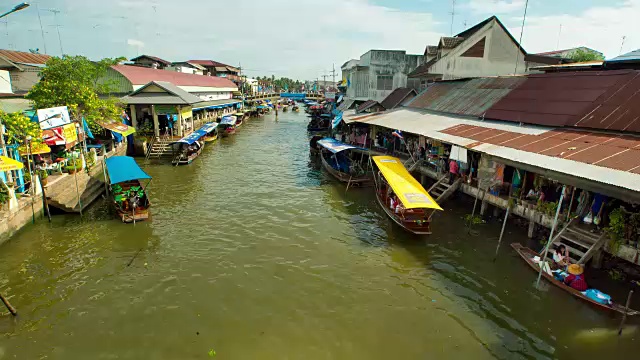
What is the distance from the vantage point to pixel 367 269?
13.1 metres

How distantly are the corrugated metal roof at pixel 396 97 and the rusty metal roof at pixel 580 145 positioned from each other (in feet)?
52.8

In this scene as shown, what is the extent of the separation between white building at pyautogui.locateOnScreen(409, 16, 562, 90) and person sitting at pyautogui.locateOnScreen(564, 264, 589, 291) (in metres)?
21.2

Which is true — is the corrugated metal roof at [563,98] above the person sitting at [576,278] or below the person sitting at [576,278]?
above

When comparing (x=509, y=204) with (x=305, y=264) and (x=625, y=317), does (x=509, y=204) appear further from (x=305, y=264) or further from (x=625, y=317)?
(x=305, y=264)

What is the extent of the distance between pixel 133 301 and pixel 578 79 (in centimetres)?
2202

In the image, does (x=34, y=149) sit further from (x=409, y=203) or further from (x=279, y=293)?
(x=409, y=203)

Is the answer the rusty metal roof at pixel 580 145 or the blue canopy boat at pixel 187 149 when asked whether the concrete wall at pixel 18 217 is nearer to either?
the blue canopy boat at pixel 187 149

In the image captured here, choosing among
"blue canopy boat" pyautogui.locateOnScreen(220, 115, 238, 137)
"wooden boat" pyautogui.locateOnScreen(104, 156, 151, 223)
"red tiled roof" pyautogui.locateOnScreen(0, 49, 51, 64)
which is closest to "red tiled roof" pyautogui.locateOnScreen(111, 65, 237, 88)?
"blue canopy boat" pyautogui.locateOnScreen(220, 115, 238, 137)

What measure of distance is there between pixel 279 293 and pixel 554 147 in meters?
11.9

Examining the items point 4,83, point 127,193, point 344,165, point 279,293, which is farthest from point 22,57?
point 279,293

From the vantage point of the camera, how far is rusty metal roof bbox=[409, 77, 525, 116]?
68.4ft

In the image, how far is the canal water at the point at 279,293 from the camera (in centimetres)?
927

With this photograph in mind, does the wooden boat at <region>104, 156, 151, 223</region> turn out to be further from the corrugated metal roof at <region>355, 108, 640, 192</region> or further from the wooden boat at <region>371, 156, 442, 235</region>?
the corrugated metal roof at <region>355, 108, 640, 192</region>

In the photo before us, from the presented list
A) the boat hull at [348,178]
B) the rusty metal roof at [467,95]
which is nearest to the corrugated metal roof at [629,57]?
the rusty metal roof at [467,95]
